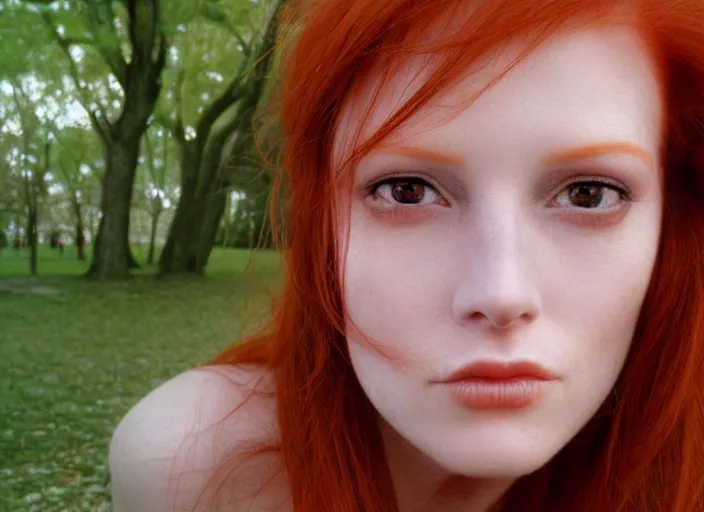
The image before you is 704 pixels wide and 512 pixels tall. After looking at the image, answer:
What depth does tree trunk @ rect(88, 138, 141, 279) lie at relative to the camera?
232 centimetres

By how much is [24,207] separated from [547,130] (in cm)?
197

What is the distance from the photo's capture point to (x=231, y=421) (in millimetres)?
698

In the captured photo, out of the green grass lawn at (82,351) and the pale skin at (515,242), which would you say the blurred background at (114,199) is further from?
the pale skin at (515,242)

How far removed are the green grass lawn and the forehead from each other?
440 millimetres

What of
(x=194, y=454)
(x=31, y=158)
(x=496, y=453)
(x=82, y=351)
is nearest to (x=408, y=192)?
(x=496, y=453)

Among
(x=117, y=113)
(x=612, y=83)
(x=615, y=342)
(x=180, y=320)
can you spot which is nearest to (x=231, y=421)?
(x=615, y=342)

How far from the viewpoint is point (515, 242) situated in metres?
0.51

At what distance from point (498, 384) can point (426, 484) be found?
0.92ft

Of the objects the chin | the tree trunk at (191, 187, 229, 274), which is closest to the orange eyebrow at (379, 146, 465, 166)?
the chin

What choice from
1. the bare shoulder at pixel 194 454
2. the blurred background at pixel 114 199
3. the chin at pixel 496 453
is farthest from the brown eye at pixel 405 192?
the blurred background at pixel 114 199

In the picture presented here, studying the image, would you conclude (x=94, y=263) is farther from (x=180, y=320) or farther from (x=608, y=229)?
(x=608, y=229)

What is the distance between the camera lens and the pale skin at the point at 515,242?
1.68ft

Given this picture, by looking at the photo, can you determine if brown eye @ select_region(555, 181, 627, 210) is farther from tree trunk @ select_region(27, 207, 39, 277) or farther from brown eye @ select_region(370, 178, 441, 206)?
tree trunk @ select_region(27, 207, 39, 277)

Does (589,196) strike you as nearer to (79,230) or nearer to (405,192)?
(405,192)
